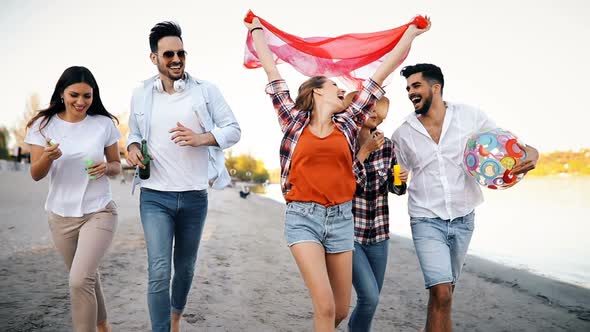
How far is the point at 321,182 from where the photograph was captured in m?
3.24

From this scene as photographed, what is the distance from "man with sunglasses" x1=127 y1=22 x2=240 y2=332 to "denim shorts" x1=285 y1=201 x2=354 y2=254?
44.8 inches

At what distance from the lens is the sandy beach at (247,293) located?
214 inches

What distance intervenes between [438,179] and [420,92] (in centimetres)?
92

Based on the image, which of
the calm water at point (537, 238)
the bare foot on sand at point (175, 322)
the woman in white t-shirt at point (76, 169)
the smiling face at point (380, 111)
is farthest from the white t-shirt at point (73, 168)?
the calm water at point (537, 238)

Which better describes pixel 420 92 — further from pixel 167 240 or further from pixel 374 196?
pixel 167 240

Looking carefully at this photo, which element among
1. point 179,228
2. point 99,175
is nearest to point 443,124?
point 179,228

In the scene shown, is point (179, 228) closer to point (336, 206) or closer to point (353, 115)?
point (336, 206)

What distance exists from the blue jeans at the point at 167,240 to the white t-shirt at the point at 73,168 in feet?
1.38

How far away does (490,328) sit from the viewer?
6.20 metres

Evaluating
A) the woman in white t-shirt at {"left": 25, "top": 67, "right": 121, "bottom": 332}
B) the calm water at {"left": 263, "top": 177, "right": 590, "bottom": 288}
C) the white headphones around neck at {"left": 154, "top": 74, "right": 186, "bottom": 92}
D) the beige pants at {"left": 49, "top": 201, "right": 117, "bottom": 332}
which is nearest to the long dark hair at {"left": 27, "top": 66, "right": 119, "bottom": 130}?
the woman in white t-shirt at {"left": 25, "top": 67, "right": 121, "bottom": 332}

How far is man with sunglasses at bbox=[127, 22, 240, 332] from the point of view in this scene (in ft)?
12.3

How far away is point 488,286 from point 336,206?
7335mm

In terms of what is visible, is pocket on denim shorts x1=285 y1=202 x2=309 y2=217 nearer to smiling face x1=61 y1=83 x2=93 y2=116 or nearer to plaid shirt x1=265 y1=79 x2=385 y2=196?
plaid shirt x1=265 y1=79 x2=385 y2=196

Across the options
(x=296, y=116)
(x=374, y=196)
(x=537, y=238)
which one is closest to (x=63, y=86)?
(x=296, y=116)
